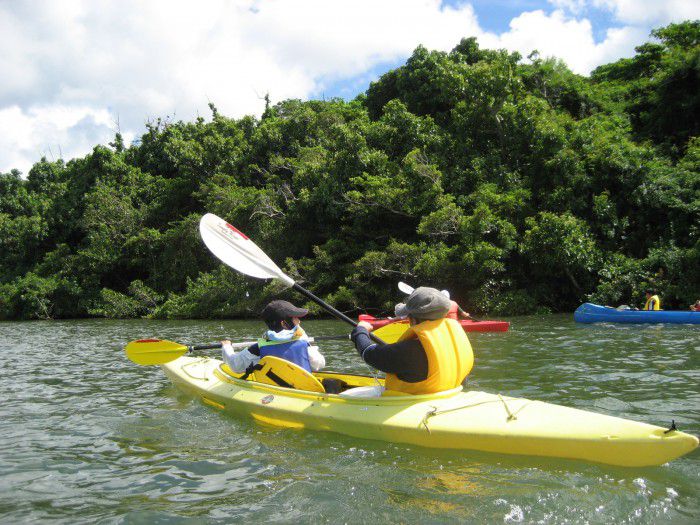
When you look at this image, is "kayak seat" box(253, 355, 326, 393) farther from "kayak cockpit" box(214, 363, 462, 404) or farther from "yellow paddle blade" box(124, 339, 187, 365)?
"yellow paddle blade" box(124, 339, 187, 365)

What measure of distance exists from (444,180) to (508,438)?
1388 cm

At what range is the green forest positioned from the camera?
48.2ft

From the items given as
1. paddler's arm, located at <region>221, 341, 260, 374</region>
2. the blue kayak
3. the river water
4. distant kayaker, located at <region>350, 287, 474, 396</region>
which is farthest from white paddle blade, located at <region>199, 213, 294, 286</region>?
the blue kayak

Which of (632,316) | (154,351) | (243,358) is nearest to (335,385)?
(243,358)

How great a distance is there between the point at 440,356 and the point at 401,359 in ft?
0.85

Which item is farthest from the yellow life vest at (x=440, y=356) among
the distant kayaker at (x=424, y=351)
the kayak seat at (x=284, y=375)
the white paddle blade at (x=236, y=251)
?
the white paddle blade at (x=236, y=251)

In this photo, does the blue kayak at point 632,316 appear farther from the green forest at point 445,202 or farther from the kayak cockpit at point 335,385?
the kayak cockpit at point 335,385

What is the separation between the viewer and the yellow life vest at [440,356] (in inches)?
145

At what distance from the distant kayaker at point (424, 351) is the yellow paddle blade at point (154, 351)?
2768 millimetres

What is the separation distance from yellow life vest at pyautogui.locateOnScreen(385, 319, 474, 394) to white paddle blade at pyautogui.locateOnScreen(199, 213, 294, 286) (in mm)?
2253

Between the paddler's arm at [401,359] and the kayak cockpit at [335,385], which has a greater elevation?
the paddler's arm at [401,359]

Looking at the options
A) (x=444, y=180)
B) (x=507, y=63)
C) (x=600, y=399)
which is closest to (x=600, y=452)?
(x=600, y=399)

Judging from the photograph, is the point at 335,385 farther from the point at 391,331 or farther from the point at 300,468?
the point at 300,468

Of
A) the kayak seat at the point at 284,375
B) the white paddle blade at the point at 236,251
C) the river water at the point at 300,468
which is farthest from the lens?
the white paddle blade at the point at 236,251
